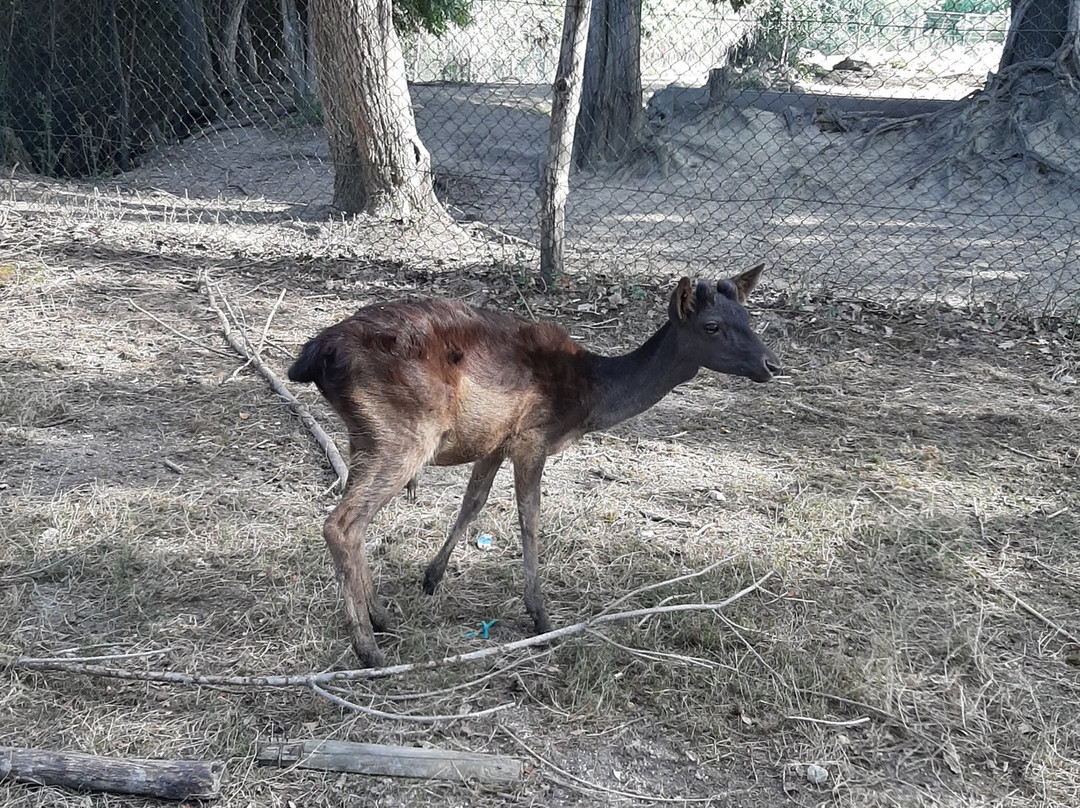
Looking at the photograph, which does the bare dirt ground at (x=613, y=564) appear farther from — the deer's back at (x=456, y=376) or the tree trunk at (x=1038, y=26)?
the tree trunk at (x=1038, y=26)

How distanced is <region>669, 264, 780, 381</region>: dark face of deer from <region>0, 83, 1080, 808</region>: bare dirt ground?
37.9 inches

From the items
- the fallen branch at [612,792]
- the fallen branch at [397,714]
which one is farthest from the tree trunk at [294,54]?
the fallen branch at [612,792]

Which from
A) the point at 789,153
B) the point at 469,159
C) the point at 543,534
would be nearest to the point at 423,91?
the point at 469,159

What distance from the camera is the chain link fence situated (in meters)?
8.75

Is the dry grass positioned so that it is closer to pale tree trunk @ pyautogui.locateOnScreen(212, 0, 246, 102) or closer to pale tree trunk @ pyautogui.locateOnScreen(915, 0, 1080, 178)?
pale tree trunk @ pyautogui.locateOnScreen(915, 0, 1080, 178)

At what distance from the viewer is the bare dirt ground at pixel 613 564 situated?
347cm

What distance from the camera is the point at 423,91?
1374cm

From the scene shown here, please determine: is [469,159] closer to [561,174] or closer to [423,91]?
[423,91]

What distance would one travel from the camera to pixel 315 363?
3.75 metres

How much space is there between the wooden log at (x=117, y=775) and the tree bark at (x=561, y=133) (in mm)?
5152

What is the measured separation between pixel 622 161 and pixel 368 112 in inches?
165

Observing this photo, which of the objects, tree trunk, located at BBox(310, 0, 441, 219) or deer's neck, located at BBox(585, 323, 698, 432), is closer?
deer's neck, located at BBox(585, 323, 698, 432)

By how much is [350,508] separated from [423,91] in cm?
1110

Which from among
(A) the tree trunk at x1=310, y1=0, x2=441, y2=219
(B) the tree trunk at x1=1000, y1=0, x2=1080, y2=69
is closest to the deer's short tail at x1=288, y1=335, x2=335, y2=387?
(A) the tree trunk at x1=310, y1=0, x2=441, y2=219
